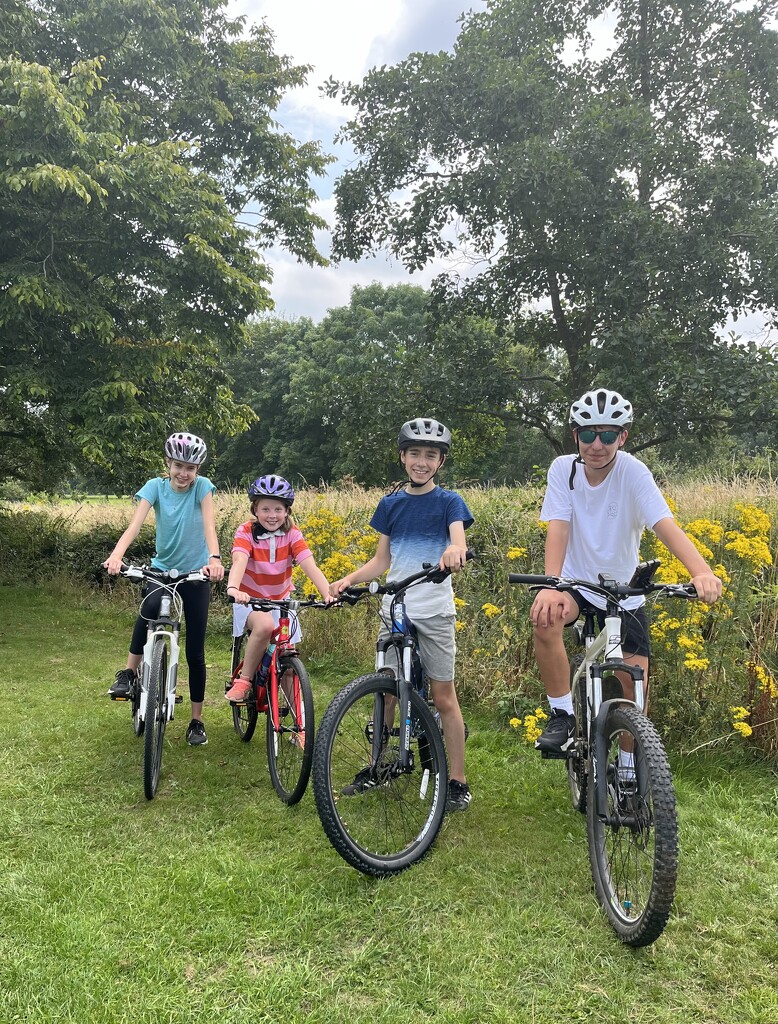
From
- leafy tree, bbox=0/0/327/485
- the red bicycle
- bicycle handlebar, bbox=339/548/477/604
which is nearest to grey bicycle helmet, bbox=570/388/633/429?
bicycle handlebar, bbox=339/548/477/604

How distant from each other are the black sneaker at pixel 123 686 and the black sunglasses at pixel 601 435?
322cm

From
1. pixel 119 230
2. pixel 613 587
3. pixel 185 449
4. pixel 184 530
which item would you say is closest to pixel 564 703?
pixel 613 587

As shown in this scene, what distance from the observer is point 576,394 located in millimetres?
12344

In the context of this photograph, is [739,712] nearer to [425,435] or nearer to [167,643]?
[425,435]

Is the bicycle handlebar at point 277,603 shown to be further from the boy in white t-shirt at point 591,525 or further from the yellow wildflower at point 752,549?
the yellow wildflower at point 752,549

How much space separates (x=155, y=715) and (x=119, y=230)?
26.1 ft

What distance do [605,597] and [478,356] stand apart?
10682 mm

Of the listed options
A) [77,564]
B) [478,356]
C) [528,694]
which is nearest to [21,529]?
[77,564]

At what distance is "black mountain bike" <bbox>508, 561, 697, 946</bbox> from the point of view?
230 centimetres

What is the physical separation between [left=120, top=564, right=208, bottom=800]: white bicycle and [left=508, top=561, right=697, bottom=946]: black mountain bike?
2.19m

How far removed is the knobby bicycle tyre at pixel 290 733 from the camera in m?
3.65

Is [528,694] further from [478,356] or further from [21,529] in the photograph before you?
[21,529]

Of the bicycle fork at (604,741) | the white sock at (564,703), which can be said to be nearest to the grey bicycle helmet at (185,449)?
the white sock at (564,703)

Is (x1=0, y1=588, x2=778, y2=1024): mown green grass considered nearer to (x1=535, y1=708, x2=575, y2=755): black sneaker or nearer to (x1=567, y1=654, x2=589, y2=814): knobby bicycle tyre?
(x1=567, y1=654, x2=589, y2=814): knobby bicycle tyre
